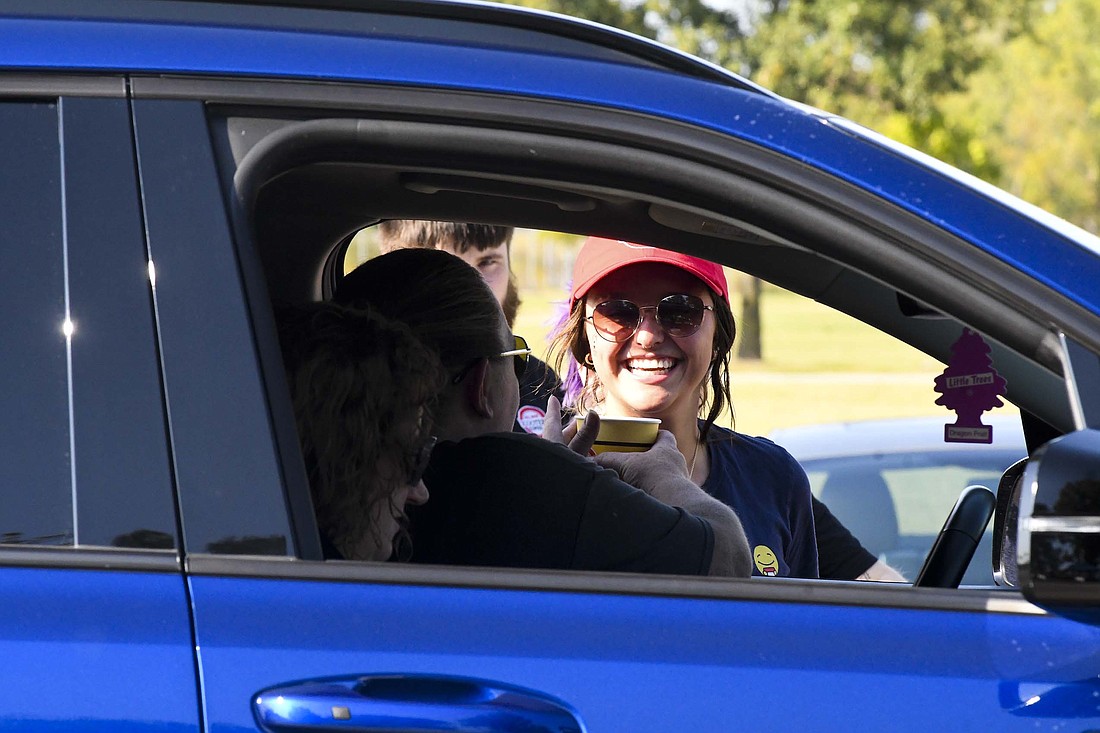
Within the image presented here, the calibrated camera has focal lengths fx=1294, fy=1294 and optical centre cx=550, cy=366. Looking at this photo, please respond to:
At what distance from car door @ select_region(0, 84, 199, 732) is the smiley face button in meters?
1.39

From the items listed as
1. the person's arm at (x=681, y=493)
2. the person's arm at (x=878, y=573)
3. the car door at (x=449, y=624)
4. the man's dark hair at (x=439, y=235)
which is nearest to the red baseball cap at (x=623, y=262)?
the man's dark hair at (x=439, y=235)

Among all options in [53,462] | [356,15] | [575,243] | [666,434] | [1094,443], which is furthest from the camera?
[575,243]

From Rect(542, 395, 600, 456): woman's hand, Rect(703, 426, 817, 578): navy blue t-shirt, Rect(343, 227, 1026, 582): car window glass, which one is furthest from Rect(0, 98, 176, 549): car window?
Rect(703, 426, 817, 578): navy blue t-shirt

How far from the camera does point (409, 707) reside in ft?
4.53

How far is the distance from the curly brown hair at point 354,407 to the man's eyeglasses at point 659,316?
1.04m

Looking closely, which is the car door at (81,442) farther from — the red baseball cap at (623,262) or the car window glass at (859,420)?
the red baseball cap at (623,262)

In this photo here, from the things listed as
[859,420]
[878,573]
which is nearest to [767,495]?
[878,573]

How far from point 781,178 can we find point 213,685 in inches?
33.3

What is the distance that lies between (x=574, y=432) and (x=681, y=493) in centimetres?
43

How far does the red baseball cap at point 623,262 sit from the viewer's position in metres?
2.75

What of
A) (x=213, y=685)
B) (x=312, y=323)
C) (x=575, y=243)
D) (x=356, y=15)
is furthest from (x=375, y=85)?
(x=575, y=243)

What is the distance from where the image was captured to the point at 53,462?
4.76ft

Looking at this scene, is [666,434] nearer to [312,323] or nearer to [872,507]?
[312,323]

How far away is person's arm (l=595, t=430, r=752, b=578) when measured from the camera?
1.87 m
